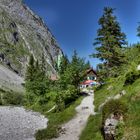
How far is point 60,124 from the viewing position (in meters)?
40.0

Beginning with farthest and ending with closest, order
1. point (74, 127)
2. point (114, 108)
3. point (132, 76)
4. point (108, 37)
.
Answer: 1. point (108, 37)
2. point (132, 76)
3. point (74, 127)
4. point (114, 108)

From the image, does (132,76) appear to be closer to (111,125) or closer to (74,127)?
(74,127)

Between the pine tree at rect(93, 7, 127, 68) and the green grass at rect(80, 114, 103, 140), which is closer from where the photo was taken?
the green grass at rect(80, 114, 103, 140)

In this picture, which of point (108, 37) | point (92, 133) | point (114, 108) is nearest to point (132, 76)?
point (92, 133)

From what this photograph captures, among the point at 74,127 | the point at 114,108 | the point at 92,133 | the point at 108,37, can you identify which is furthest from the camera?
the point at 108,37

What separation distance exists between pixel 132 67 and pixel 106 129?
1645cm

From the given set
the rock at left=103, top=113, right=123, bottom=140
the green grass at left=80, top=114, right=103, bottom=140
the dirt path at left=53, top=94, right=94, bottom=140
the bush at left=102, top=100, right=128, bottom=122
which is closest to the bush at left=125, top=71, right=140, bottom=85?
the dirt path at left=53, top=94, right=94, bottom=140

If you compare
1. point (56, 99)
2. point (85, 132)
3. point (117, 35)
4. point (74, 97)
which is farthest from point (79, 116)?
point (117, 35)

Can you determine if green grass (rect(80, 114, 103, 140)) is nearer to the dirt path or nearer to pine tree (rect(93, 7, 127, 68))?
the dirt path

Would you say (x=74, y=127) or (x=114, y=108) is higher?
(x=74, y=127)

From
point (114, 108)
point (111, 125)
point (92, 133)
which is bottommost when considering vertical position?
point (111, 125)

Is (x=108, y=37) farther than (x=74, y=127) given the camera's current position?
Yes

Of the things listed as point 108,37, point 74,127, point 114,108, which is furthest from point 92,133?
point 108,37

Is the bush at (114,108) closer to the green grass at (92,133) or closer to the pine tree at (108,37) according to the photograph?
the green grass at (92,133)
